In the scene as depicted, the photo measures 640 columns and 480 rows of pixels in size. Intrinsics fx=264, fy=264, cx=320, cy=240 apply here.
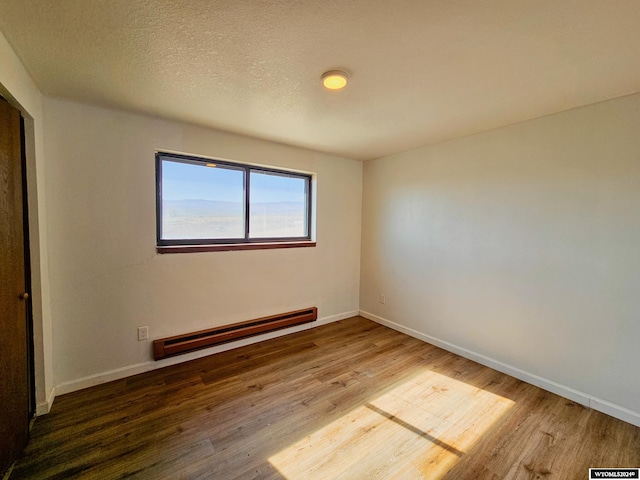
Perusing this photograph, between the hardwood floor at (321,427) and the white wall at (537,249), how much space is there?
351 mm

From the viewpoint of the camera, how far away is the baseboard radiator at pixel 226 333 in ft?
8.04

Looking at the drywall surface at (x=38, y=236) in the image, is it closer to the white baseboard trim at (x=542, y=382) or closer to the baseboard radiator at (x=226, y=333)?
the baseboard radiator at (x=226, y=333)

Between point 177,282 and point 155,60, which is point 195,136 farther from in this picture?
point 177,282

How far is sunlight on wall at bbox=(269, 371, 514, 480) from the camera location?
1474 millimetres

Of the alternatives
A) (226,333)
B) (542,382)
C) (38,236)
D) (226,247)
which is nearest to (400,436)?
(542,382)

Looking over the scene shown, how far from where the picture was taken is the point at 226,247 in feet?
9.12

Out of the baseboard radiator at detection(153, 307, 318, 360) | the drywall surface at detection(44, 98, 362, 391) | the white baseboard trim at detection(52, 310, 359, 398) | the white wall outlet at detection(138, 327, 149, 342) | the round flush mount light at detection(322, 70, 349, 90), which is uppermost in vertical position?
the round flush mount light at detection(322, 70, 349, 90)

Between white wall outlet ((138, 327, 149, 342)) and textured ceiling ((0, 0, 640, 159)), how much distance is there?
74.6 inches

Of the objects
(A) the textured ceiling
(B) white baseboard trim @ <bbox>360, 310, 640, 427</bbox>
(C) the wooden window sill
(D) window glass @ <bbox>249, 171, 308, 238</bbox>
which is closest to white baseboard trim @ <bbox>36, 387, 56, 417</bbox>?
(C) the wooden window sill

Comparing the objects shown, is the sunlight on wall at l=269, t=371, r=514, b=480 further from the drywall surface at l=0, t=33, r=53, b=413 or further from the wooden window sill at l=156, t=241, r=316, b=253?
the wooden window sill at l=156, t=241, r=316, b=253

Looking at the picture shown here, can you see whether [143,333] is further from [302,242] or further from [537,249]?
[537,249]

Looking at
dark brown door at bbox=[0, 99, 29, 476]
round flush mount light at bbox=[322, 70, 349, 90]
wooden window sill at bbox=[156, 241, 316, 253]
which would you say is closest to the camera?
dark brown door at bbox=[0, 99, 29, 476]

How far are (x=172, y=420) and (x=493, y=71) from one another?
306 centimetres

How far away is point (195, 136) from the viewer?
8.40 ft
